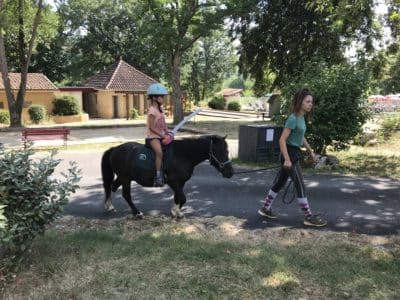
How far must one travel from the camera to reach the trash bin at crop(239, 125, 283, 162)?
40.4 feet

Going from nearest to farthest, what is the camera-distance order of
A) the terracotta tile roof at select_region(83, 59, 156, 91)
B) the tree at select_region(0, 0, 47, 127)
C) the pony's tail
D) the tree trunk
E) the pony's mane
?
the pony's mane
the pony's tail
the tree at select_region(0, 0, 47, 127)
the tree trunk
the terracotta tile roof at select_region(83, 59, 156, 91)

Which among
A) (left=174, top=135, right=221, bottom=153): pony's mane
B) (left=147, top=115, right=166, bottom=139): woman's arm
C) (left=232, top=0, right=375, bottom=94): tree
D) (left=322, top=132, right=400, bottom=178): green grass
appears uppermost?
(left=232, top=0, right=375, bottom=94): tree

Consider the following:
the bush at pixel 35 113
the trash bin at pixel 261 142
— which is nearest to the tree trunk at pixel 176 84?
the bush at pixel 35 113

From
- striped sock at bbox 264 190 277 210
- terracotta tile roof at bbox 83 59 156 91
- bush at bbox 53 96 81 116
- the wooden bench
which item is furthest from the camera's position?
terracotta tile roof at bbox 83 59 156 91

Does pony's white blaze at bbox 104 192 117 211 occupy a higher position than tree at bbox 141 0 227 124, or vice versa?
tree at bbox 141 0 227 124

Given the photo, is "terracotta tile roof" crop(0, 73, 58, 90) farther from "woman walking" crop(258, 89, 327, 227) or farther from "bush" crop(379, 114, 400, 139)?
"woman walking" crop(258, 89, 327, 227)

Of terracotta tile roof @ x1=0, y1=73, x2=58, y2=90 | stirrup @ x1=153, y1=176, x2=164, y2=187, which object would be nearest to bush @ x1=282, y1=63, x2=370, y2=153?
stirrup @ x1=153, y1=176, x2=164, y2=187

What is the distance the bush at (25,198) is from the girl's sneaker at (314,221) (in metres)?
3.59

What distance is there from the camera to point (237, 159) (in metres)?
13.0

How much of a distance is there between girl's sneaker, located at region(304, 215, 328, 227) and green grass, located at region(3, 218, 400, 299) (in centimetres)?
34

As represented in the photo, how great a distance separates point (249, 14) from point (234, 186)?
24095 mm

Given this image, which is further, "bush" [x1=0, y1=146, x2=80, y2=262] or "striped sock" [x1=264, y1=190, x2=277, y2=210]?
"striped sock" [x1=264, y1=190, x2=277, y2=210]

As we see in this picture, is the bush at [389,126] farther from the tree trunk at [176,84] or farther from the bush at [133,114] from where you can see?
the bush at [133,114]

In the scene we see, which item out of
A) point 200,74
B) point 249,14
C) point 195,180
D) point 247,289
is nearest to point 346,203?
point 195,180
